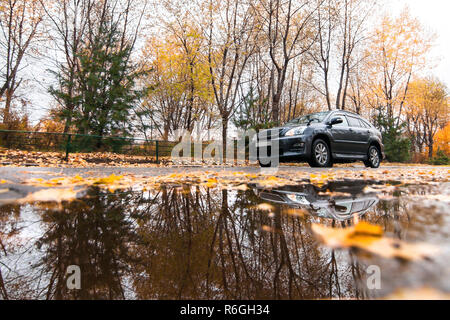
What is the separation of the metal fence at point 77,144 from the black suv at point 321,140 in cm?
540

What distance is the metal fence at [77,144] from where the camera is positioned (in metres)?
8.17

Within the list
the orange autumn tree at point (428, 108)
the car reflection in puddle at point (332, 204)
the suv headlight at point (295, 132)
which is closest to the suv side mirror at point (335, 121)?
the suv headlight at point (295, 132)

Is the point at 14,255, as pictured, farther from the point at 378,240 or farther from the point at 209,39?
the point at 209,39

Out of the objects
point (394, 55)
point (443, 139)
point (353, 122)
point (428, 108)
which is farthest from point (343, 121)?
point (443, 139)

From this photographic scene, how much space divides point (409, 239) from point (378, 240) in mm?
135

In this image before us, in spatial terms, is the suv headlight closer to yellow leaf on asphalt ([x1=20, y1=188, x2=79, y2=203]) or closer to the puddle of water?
the puddle of water

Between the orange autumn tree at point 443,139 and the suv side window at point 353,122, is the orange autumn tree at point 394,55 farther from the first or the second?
the orange autumn tree at point 443,139

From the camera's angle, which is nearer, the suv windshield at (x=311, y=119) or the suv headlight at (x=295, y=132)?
the suv headlight at (x=295, y=132)

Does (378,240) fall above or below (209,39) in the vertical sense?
below

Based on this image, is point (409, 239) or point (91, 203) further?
point (91, 203)

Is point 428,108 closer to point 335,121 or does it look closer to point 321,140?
point 335,121

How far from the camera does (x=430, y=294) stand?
650mm

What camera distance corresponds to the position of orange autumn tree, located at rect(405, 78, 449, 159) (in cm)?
2932
